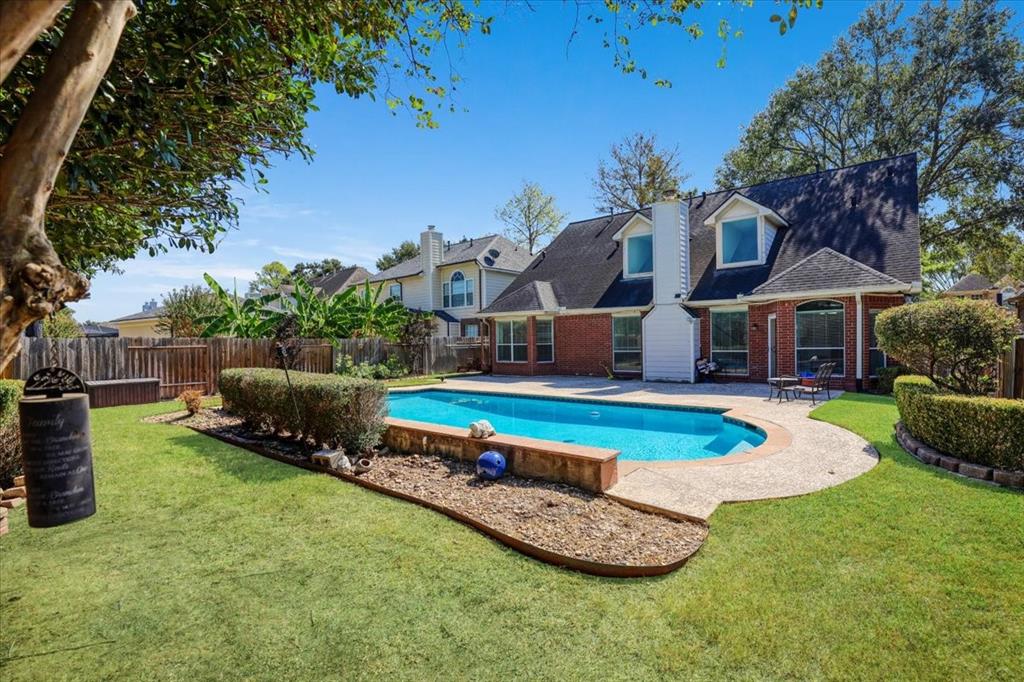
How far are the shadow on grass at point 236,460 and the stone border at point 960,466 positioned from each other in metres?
8.48

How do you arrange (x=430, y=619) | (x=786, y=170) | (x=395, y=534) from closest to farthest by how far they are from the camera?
(x=430, y=619) → (x=395, y=534) → (x=786, y=170)

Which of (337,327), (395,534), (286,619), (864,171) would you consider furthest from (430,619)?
(864,171)

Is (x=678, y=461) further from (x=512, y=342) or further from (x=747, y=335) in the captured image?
(x=512, y=342)

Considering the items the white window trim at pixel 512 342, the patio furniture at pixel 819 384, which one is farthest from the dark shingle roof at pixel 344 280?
the patio furniture at pixel 819 384

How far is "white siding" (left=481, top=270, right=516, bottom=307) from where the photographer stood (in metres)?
29.6

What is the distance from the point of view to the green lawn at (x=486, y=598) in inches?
117

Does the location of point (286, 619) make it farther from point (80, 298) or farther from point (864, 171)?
point (864, 171)

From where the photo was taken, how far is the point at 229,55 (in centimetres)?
Answer: 402

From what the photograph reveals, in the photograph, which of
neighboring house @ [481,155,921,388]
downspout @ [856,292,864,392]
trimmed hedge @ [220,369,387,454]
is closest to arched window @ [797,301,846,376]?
neighboring house @ [481,155,921,388]

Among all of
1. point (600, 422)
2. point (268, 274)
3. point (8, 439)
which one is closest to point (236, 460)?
point (8, 439)

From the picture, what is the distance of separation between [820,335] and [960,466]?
408 inches

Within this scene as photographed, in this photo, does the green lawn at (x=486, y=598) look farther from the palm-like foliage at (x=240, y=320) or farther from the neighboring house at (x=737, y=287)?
the palm-like foliage at (x=240, y=320)

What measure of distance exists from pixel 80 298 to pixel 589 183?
35.5 m

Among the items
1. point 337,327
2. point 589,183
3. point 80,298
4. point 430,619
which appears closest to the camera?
point 80,298
